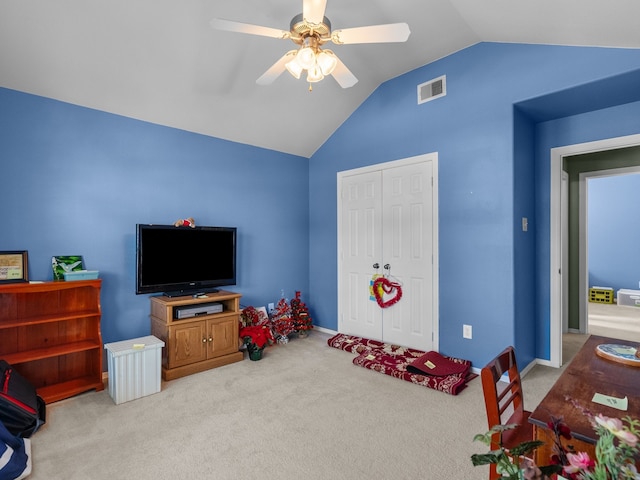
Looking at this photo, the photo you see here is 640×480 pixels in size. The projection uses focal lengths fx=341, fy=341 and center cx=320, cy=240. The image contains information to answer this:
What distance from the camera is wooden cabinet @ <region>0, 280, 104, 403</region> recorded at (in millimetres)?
2716

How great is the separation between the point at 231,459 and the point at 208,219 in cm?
260

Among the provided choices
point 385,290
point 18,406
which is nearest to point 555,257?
point 385,290

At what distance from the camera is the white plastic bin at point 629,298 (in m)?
6.09

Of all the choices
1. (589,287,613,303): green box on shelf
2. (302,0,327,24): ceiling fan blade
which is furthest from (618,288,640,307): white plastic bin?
(302,0,327,24): ceiling fan blade

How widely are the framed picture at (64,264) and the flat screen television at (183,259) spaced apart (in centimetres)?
49

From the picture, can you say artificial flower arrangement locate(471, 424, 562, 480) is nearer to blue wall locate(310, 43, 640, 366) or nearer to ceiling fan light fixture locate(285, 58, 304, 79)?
ceiling fan light fixture locate(285, 58, 304, 79)

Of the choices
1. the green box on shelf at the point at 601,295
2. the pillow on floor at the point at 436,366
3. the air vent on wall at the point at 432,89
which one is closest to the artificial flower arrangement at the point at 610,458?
the pillow on floor at the point at 436,366

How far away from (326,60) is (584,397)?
7.08ft

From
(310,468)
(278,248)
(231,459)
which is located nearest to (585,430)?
(310,468)

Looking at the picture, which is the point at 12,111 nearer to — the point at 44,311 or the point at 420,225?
the point at 44,311

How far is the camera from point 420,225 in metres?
3.77

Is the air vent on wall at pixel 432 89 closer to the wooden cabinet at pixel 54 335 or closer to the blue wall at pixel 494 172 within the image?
the blue wall at pixel 494 172

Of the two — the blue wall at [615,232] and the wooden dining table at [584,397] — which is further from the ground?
the blue wall at [615,232]

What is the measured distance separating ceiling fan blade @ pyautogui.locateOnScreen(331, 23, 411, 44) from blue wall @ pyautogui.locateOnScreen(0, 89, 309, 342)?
2.35 meters
